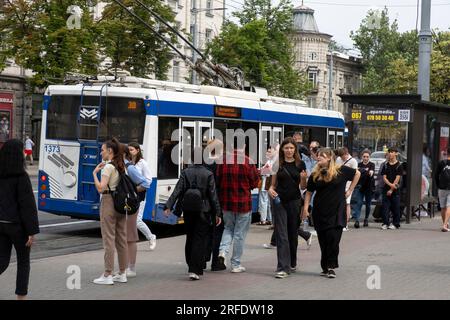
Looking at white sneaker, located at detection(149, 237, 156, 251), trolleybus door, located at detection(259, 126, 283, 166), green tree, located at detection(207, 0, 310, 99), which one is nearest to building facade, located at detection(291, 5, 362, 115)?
green tree, located at detection(207, 0, 310, 99)

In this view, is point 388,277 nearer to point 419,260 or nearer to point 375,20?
point 419,260

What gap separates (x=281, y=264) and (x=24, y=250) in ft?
11.6

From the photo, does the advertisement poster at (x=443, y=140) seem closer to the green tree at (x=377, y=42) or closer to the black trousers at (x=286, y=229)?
the black trousers at (x=286, y=229)

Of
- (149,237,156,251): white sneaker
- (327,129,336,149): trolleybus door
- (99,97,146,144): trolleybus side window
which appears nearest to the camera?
(149,237,156,251): white sneaker

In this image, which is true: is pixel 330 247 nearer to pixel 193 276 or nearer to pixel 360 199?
pixel 193 276

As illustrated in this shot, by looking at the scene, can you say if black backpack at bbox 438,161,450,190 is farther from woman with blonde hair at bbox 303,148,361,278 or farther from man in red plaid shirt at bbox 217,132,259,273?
man in red plaid shirt at bbox 217,132,259,273

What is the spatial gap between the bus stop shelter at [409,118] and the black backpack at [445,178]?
1392 millimetres

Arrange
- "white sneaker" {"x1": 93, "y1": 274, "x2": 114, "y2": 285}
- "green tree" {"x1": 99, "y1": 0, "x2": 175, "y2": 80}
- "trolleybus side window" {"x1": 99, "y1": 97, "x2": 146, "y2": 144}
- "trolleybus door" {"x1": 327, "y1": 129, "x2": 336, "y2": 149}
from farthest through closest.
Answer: "green tree" {"x1": 99, "y1": 0, "x2": 175, "y2": 80}
"trolleybus door" {"x1": 327, "y1": 129, "x2": 336, "y2": 149}
"trolleybus side window" {"x1": 99, "y1": 97, "x2": 146, "y2": 144}
"white sneaker" {"x1": 93, "y1": 274, "x2": 114, "y2": 285}

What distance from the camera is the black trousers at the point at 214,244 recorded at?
11.2m

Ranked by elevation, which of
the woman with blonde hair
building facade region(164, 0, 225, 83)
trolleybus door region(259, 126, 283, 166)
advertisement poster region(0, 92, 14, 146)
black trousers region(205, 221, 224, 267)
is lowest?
black trousers region(205, 221, 224, 267)

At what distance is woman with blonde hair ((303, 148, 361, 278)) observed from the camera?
10.7 metres

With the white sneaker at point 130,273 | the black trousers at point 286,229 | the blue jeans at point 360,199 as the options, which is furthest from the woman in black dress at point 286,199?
the blue jeans at point 360,199

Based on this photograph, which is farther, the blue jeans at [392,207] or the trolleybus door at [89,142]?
the blue jeans at [392,207]

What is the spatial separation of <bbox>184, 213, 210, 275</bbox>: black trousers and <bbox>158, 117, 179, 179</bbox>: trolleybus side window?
4.79 m
